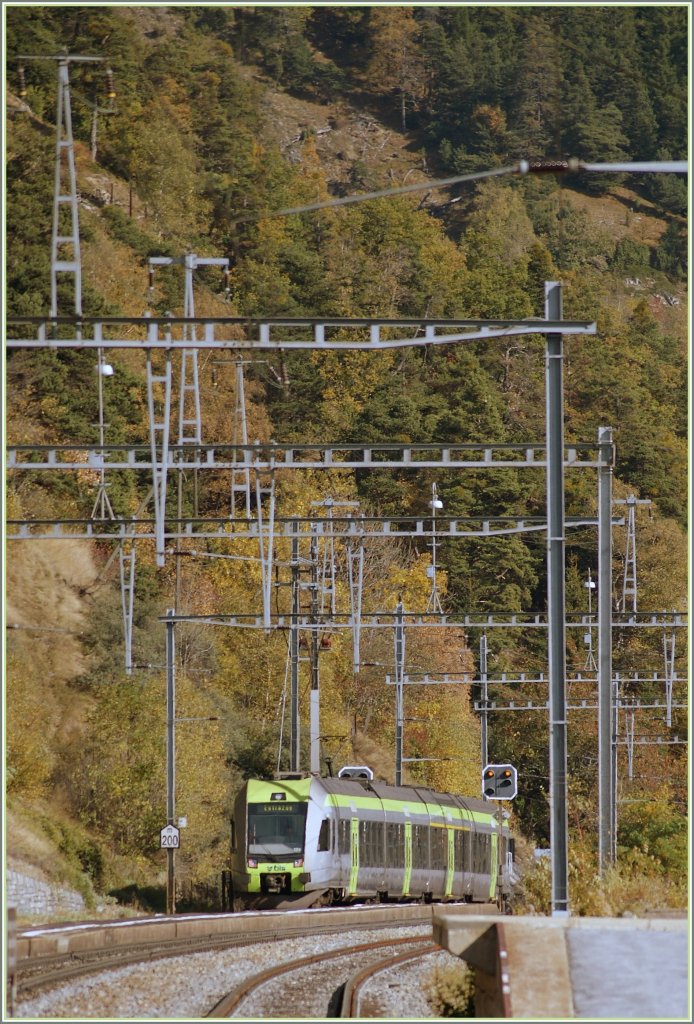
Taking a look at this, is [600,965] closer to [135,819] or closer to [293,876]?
[293,876]

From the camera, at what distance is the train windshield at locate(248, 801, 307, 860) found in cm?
3356

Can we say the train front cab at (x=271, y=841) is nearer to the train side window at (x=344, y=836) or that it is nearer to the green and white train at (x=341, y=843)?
the green and white train at (x=341, y=843)

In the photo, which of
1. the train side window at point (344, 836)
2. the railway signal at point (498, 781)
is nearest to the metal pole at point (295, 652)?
the train side window at point (344, 836)

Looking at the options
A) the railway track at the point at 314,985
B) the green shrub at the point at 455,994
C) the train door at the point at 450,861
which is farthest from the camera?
the train door at the point at 450,861

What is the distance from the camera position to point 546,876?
894 inches

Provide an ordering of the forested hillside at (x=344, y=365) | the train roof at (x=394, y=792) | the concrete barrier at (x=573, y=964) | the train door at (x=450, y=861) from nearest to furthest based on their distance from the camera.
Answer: the concrete barrier at (x=573, y=964)
the train roof at (x=394, y=792)
the train door at (x=450, y=861)
the forested hillside at (x=344, y=365)

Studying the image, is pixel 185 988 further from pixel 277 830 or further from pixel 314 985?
pixel 277 830

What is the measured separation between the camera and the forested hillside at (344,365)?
49250 millimetres

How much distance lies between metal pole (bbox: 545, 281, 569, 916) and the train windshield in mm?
14010

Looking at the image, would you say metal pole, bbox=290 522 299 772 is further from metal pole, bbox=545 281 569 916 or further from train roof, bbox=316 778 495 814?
metal pole, bbox=545 281 569 916

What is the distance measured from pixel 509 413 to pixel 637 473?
835 cm

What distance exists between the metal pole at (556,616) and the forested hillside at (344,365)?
110 cm

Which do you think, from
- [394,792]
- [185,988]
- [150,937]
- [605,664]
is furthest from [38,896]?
[185,988]

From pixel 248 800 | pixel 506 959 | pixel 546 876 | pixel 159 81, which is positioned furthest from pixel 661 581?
pixel 506 959
